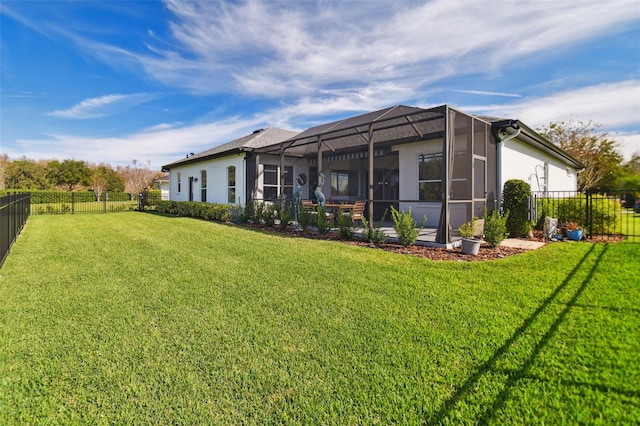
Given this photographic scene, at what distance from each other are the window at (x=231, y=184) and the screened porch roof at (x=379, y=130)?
10.00 feet

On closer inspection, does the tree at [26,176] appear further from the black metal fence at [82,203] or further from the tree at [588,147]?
the tree at [588,147]

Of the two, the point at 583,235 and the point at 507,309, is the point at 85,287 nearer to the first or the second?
the point at 507,309

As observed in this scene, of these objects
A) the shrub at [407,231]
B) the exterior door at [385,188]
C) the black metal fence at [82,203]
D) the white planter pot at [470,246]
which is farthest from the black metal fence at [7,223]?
the black metal fence at [82,203]

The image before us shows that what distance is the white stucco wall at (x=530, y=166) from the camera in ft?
31.7

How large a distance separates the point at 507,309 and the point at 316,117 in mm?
17258

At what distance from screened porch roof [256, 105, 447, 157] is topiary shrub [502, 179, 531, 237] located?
2751mm

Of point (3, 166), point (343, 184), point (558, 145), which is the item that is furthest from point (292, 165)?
point (3, 166)

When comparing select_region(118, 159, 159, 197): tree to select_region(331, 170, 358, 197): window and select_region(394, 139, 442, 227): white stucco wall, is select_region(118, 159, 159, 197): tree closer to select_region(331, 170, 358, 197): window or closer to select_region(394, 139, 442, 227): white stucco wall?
select_region(331, 170, 358, 197): window

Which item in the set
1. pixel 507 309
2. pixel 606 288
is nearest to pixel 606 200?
pixel 606 288

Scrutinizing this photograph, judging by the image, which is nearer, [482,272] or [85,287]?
[85,287]

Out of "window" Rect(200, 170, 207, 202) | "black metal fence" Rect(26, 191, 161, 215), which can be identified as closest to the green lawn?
"window" Rect(200, 170, 207, 202)

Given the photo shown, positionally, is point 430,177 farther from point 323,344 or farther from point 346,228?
point 323,344

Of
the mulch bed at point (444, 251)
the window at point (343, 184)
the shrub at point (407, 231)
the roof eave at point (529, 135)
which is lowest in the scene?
the mulch bed at point (444, 251)

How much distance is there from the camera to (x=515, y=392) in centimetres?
211
